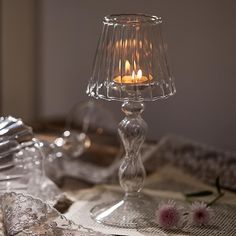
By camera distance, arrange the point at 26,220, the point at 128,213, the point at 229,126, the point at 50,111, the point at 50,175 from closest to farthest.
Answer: the point at 26,220 → the point at 128,213 → the point at 50,175 → the point at 229,126 → the point at 50,111

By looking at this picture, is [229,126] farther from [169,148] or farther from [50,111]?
[50,111]

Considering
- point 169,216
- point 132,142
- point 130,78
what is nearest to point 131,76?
point 130,78

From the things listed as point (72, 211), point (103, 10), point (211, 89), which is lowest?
point (72, 211)

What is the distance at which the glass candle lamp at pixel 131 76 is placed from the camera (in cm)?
102

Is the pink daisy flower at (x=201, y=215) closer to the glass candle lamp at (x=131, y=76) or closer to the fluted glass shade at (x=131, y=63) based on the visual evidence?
the glass candle lamp at (x=131, y=76)

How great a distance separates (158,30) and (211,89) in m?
0.46

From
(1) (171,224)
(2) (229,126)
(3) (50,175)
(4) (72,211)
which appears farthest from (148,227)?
(2) (229,126)

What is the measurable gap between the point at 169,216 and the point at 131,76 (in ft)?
0.72

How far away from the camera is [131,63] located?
3.38 ft

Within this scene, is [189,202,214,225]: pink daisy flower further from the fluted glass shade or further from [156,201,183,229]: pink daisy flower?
the fluted glass shade

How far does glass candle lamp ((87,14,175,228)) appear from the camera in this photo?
40.3 inches

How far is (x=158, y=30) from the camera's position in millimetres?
1044

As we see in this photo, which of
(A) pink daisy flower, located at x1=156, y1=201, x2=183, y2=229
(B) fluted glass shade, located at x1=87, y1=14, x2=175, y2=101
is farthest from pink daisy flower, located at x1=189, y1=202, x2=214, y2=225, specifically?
(B) fluted glass shade, located at x1=87, y1=14, x2=175, y2=101

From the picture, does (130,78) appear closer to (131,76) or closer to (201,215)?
(131,76)
